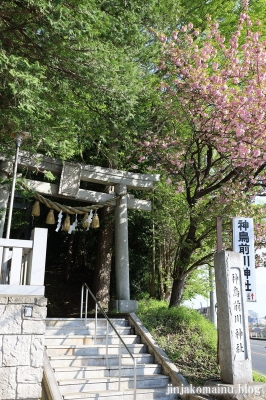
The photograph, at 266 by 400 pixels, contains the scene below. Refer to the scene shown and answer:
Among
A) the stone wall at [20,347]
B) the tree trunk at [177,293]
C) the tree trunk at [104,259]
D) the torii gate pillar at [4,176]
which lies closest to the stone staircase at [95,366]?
the stone wall at [20,347]

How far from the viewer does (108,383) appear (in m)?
5.78

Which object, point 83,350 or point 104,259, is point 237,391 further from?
point 104,259

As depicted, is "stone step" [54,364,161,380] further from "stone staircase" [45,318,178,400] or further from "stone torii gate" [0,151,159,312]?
"stone torii gate" [0,151,159,312]

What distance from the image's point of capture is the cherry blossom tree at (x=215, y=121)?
8227mm

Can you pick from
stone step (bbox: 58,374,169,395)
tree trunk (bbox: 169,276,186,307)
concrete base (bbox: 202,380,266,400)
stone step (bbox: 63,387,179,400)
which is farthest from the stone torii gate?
concrete base (bbox: 202,380,266,400)

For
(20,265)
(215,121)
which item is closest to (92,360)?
(20,265)

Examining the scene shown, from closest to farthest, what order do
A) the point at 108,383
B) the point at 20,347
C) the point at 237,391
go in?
the point at 20,347 < the point at 237,391 < the point at 108,383

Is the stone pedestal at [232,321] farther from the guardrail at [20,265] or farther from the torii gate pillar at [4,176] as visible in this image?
the torii gate pillar at [4,176]

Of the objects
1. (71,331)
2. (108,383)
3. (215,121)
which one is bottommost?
(108,383)

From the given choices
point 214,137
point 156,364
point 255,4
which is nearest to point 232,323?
point 156,364

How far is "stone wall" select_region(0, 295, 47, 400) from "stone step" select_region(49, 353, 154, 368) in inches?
71.9

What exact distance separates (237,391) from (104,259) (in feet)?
20.2

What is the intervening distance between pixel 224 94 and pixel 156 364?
615 cm

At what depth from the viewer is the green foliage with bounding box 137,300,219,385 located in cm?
651
